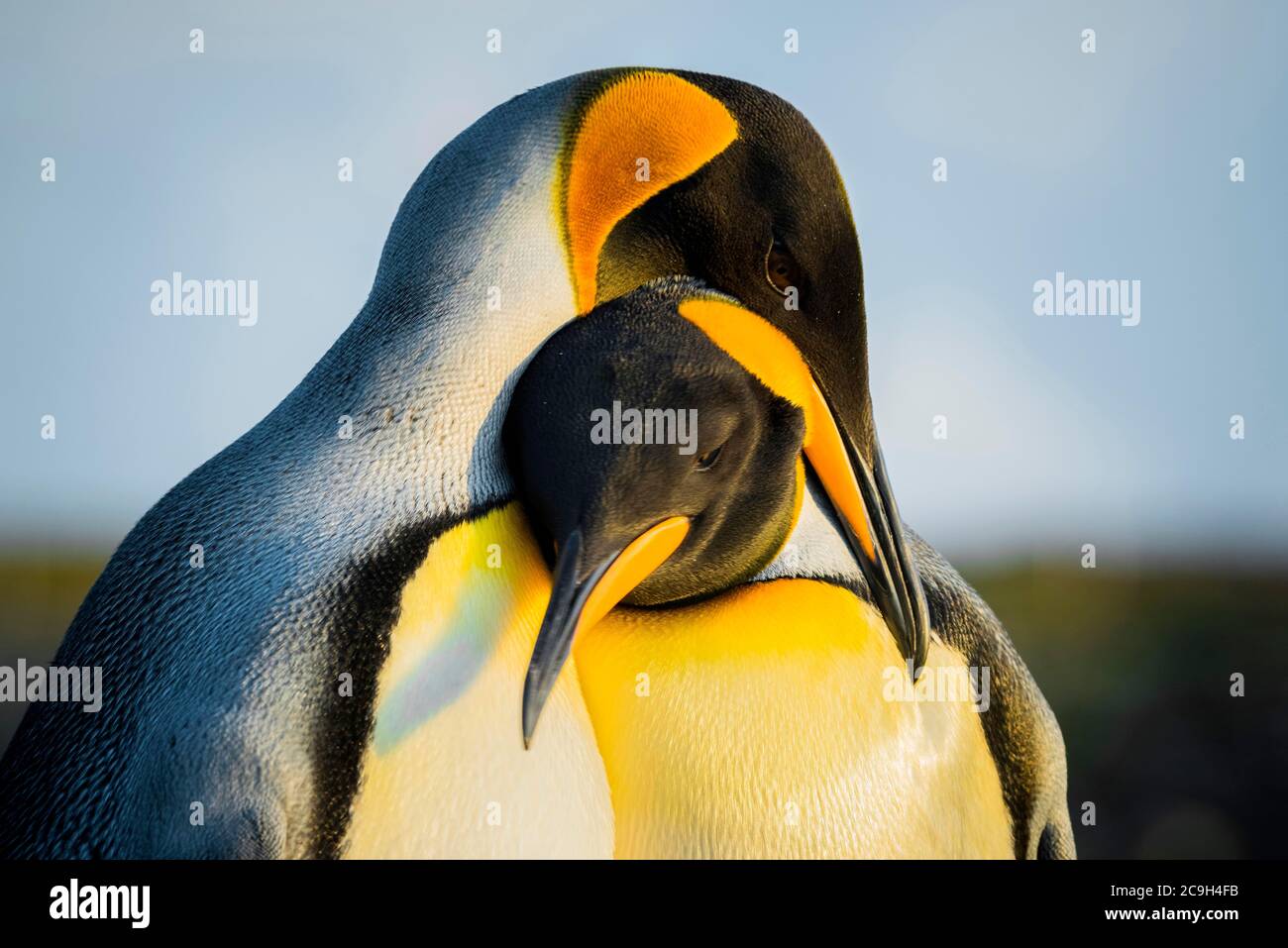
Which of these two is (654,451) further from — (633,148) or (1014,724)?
(1014,724)

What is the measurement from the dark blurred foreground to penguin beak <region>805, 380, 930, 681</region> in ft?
8.29

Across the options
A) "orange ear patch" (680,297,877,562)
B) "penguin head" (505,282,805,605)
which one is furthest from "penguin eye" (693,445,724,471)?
"orange ear patch" (680,297,877,562)

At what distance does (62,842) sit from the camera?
1229 millimetres

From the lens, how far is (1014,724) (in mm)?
1586

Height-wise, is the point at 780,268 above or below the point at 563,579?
above

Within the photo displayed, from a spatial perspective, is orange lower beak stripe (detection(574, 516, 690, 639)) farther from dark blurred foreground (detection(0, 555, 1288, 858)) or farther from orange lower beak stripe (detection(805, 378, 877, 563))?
dark blurred foreground (detection(0, 555, 1288, 858))

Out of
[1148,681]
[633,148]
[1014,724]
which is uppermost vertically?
[633,148]

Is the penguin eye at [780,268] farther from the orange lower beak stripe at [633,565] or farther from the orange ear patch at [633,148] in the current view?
the orange lower beak stripe at [633,565]

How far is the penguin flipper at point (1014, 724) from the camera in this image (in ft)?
5.16

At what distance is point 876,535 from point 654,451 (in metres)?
0.40

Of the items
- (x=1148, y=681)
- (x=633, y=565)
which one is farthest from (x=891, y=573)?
(x=1148, y=681)
